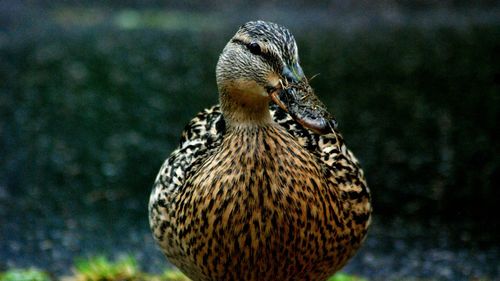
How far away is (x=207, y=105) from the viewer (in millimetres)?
10227

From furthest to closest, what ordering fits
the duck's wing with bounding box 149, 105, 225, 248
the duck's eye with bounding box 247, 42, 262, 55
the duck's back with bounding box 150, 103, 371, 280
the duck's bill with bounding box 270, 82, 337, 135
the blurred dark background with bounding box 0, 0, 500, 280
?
the blurred dark background with bounding box 0, 0, 500, 280, the duck's wing with bounding box 149, 105, 225, 248, the duck's back with bounding box 150, 103, 371, 280, the duck's eye with bounding box 247, 42, 262, 55, the duck's bill with bounding box 270, 82, 337, 135

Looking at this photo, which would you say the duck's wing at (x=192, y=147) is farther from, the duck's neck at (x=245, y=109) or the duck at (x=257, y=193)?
the duck's neck at (x=245, y=109)

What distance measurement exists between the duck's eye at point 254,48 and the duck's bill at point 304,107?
0.19 m

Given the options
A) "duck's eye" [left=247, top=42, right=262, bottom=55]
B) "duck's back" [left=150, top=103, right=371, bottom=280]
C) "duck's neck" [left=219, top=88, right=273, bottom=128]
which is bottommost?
"duck's back" [left=150, top=103, right=371, bottom=280]

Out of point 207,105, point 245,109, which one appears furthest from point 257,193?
point 207,105

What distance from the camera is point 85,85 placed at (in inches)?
473

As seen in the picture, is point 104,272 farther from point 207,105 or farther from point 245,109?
point 207,105

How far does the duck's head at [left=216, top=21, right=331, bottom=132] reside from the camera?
3119 mm

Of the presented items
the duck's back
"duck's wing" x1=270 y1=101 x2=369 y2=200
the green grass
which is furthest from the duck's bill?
the green grass

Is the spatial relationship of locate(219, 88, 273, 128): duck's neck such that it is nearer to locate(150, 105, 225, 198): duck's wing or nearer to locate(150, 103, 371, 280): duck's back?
locate(150, 103, 371, 280): duck's back

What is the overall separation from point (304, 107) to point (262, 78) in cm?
25

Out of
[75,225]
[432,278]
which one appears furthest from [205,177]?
[75,225]

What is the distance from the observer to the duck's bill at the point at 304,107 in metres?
3.02

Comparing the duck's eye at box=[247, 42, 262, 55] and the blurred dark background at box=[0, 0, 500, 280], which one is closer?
the duck's eye at box=[247, 42, 262, 55]
